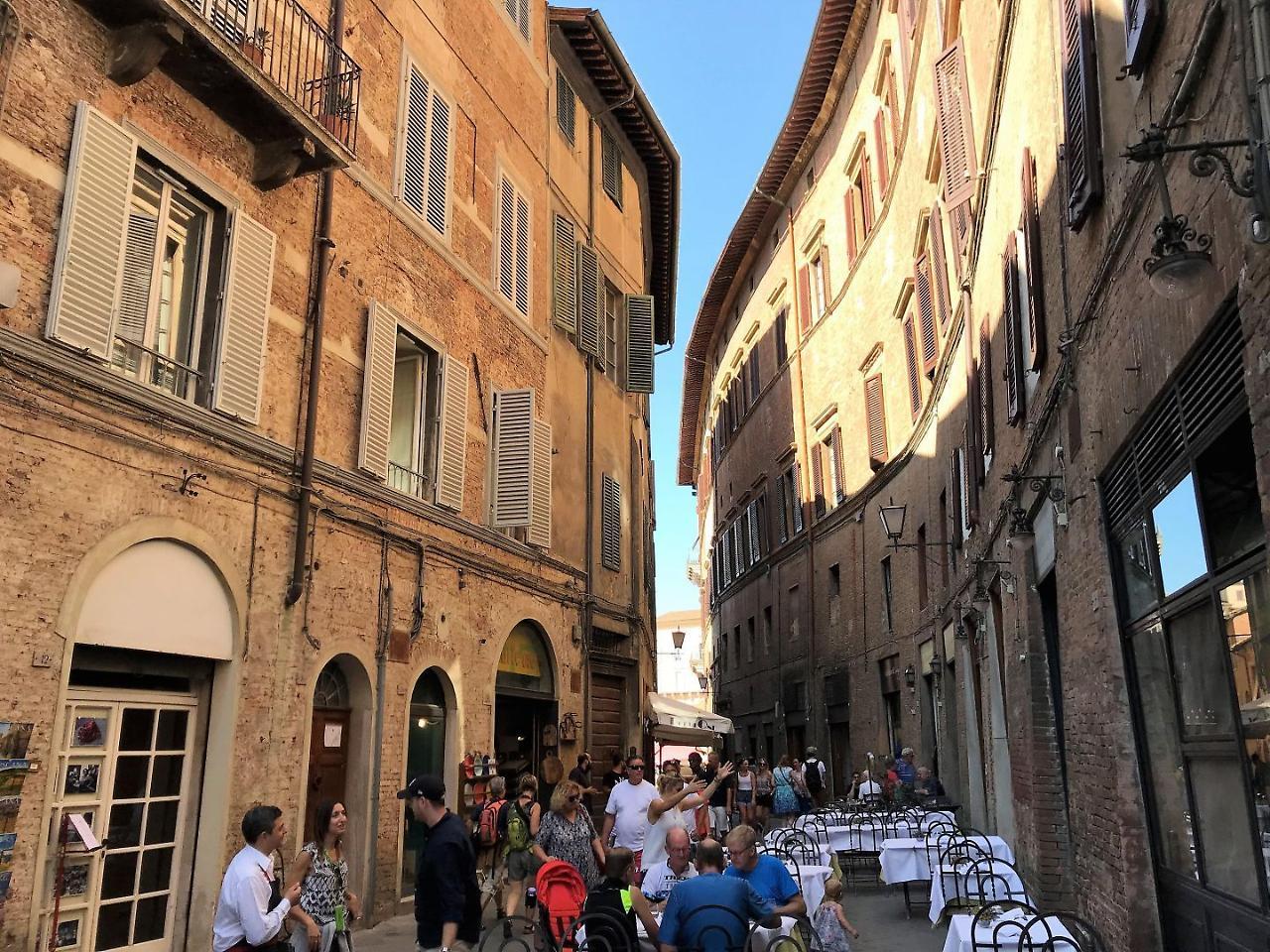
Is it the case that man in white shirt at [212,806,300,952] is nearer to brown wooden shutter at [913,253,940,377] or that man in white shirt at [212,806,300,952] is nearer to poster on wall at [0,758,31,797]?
poster on wall at [0,758,31,797]

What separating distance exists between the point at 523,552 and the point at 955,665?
647 cm

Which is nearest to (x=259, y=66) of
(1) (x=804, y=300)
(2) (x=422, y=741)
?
(2) (x=422, y=741)

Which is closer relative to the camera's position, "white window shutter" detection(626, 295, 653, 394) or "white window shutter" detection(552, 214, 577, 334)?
"white window shutter" detection(552, 214, 577, 334)

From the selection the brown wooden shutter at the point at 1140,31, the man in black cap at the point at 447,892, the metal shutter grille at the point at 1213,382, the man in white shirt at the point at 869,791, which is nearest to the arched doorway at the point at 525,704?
the man in white shirt at the point at 869,791

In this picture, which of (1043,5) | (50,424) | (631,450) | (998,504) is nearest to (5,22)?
(50,424)

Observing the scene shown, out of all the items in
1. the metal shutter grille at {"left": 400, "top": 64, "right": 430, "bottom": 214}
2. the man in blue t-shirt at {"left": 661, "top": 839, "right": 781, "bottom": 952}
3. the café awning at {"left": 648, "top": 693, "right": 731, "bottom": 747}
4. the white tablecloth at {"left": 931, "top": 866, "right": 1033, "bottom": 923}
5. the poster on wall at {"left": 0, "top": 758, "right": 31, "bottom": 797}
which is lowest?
the white tablecloth at {"left": 931, "top": 866, "right": 1033, "bottom": 923}

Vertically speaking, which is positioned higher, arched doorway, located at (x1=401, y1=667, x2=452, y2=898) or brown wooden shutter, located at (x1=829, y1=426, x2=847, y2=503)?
brown wooden shutter, located at (x1=829, y1=426, x2=847, y2=503)

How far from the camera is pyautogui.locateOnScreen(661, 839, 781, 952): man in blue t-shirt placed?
5367 mm

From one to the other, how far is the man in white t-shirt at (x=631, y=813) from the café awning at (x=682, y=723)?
10.9 metres

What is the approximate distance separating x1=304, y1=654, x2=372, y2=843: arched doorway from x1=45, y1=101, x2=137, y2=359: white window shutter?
4.14 meters

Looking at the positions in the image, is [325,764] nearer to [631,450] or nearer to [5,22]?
[5,22]

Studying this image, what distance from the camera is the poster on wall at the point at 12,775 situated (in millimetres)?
6598

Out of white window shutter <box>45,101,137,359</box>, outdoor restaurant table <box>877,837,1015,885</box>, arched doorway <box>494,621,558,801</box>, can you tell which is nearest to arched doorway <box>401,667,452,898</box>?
arched doorway <box>494,621,558,801</box>

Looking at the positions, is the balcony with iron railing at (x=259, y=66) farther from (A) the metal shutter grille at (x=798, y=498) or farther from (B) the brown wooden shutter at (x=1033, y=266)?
(A) the metal shutter grille at (x=798, y=498)
